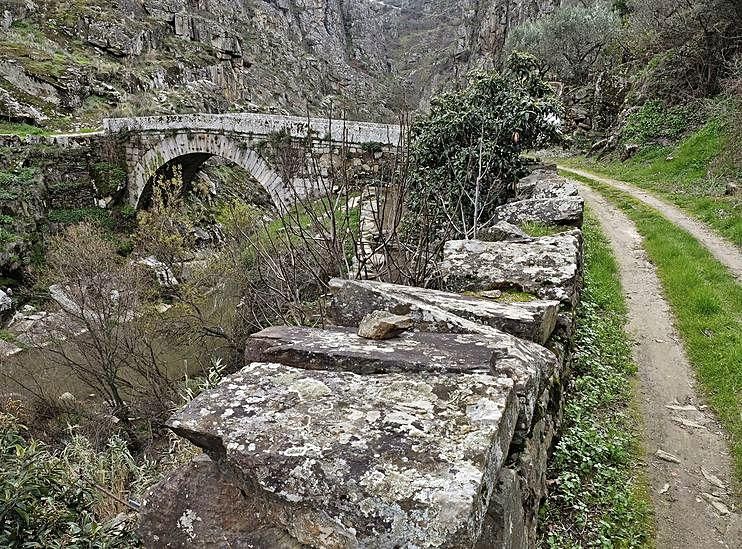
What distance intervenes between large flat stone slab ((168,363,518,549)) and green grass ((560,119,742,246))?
900 cm

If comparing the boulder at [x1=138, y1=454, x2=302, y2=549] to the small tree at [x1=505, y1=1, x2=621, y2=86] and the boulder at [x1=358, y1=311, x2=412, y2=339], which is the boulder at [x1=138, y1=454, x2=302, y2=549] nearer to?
the boulder at [x1=358, y1=311, x2=412, y2=339]

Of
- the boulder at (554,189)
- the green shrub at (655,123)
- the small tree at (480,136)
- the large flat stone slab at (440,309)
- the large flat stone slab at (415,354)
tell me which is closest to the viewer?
the large flat stone slab at (415,354)

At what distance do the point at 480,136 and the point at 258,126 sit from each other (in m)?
11.4

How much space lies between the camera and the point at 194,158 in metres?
22.5

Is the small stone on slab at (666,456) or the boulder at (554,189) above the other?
the boulder at (554,189)

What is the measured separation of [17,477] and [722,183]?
47.4 ft

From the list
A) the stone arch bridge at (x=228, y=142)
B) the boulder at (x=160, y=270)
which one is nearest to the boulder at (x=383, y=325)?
the stone arch bridge at (x=228, y=142)

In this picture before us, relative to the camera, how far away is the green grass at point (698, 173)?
1000 cm

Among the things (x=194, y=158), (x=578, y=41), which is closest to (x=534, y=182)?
(x=194, y=158)

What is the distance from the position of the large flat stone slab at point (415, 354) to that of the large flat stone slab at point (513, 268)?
141 centimetres

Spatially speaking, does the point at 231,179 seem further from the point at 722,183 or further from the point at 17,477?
the point at 17,477

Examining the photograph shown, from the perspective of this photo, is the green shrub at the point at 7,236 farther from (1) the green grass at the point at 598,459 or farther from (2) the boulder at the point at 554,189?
(1) the green grass at the point at 598,459

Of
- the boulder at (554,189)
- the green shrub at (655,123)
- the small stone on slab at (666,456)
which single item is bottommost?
the small stone on slab at (666,456)

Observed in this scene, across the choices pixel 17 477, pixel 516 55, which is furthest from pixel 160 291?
pixel 17 477
